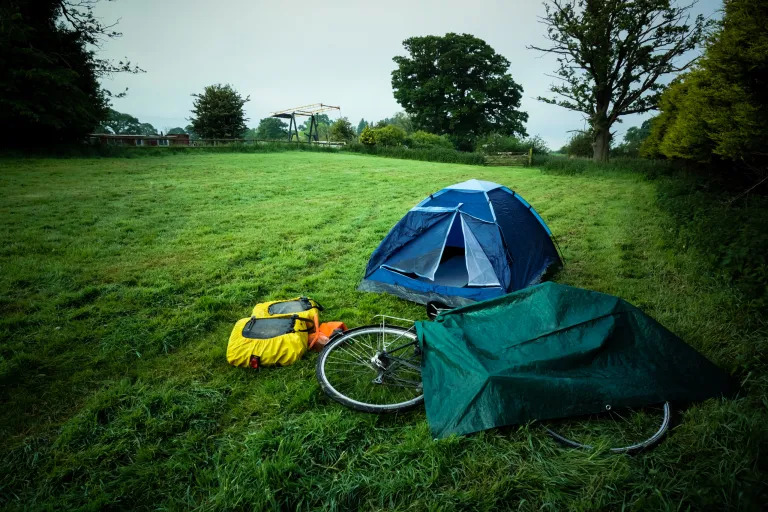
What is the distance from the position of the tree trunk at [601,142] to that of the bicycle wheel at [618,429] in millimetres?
24106

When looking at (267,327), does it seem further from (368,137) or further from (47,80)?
(368,137)

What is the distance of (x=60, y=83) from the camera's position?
1591 centimetres

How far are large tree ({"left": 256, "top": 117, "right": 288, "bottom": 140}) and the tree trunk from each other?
70.9m

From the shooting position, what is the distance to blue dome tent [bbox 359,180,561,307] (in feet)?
14.9

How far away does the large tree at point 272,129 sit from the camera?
79.4m

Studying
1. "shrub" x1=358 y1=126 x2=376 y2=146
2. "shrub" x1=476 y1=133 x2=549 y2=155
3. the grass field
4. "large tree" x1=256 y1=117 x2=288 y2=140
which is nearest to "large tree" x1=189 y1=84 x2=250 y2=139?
"shrub" x1=358 y1=126 x2=376 y2=146

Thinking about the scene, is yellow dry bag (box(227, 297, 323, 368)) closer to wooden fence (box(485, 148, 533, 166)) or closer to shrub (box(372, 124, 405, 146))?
wooden fence (box(485, 148, 533, 166))

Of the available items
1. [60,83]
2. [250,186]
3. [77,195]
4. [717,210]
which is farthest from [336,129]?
[717,210]

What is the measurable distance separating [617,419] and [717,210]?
20.8 ft

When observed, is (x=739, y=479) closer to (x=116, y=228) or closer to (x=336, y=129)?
(x=116, y=228)

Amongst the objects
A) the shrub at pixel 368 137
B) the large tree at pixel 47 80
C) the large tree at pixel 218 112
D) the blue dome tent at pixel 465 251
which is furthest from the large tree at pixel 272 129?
the blue dome tent at pixel 465 251

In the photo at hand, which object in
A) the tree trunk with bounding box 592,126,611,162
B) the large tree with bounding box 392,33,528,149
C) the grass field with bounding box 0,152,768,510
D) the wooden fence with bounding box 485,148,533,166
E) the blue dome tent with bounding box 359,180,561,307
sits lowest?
the grass field with bounding box 0,152,768,510

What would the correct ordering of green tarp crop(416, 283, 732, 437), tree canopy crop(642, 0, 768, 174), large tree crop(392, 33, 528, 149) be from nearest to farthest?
green tarp crop(416, 283, 732, 437)
tree canopy crop(642, 0, 768, 174)
large tree crop(392, 33, 528, 149)

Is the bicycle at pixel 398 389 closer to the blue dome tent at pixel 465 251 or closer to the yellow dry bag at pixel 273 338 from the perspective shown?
the yellow dry bag at pixel 273 338
